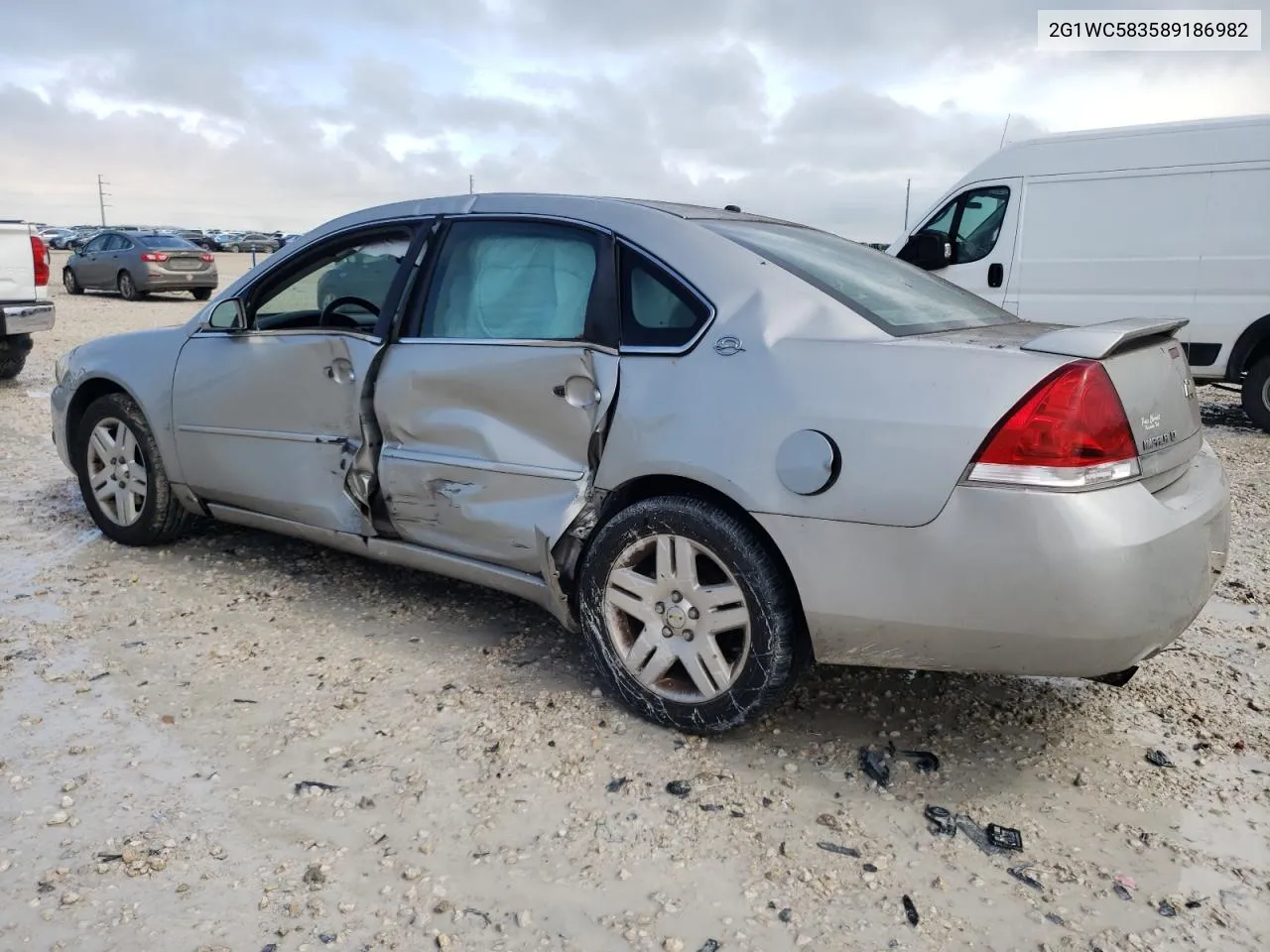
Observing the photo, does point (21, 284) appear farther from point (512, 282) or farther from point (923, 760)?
point (923, 760)

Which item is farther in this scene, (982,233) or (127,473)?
(982,233)

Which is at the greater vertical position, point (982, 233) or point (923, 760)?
point (982, 233)

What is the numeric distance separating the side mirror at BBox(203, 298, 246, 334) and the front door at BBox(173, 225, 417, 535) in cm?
1

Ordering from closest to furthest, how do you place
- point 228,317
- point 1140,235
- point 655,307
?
1. point 655,307
2. point 228,317
3. point 1140,235

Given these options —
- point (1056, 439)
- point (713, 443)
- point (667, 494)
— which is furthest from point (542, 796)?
point (1056, 439)

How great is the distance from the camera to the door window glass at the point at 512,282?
326 cm

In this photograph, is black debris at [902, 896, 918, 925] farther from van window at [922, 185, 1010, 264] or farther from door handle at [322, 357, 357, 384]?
van window at [922, 185, 1010, 264]

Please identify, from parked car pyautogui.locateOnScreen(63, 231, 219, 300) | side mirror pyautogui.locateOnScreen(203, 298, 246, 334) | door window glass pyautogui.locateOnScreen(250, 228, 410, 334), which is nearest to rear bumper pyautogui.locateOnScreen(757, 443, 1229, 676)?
door window glass pyautogui.locateOnScreen(250, 228, 410, 334)

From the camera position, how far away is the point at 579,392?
10.2ft

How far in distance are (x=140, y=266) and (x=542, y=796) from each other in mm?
21234

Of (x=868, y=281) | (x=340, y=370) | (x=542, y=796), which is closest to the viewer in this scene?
(x=542, y=796)

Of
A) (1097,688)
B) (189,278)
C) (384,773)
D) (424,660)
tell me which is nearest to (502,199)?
(424,660)

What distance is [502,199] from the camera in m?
3.55

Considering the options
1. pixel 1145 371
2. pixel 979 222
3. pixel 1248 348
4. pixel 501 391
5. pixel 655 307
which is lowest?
pixel 1248 348
